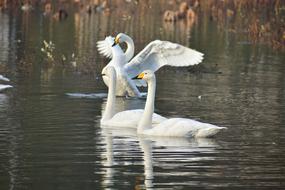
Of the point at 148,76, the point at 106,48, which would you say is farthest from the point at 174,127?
the point at 106,48

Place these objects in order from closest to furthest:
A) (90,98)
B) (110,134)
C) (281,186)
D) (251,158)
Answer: (281,186)
(251,158)
(110,134)
(90,98)

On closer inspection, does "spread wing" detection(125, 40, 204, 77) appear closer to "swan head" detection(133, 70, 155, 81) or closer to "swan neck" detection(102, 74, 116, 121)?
"swan neck" detection(102, 74, 116, 121)

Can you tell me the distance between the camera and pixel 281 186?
388 inches

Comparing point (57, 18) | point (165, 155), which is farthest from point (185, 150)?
point (57, 18)

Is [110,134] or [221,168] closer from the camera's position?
[221,168]

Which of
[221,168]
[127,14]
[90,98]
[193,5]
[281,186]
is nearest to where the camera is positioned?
[281,186]

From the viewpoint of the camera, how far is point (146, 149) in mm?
12258

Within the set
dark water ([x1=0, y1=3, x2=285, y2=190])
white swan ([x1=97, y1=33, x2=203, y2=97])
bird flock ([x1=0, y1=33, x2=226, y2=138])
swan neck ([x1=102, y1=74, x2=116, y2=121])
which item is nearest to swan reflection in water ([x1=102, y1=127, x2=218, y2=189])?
dark water ([x1=0, y1=3, x2=285, y2=190])

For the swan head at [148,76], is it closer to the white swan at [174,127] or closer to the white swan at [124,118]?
the white swan at [174,127]

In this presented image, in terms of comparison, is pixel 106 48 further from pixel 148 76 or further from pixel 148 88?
pixel 148 88

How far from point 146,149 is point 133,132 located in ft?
5.53

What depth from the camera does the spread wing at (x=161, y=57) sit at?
1850 cm

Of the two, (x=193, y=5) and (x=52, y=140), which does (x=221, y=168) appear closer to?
(x=52, y=140)

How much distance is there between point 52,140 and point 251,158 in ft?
8.46
